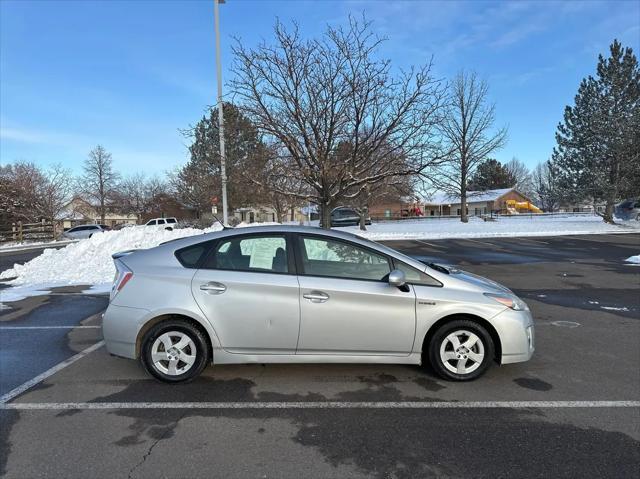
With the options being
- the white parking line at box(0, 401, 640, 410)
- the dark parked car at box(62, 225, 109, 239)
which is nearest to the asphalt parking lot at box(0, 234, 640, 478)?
the white parking line at box(0, 401, 640, 410)

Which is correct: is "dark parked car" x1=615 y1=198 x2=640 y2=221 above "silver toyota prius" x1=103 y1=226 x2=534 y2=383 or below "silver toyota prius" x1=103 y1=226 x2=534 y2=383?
above

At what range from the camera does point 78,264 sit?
12.7 meters

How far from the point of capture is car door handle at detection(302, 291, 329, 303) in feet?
13.9

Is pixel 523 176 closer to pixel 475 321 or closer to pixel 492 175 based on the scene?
pixel 492 175

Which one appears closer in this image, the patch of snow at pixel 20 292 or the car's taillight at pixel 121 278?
the car's taillight at pixel 121 278

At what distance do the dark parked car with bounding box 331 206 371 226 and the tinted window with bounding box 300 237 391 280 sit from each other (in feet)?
145

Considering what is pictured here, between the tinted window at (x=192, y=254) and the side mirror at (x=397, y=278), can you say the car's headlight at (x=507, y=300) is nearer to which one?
the side mirror at (x=397, y=278)

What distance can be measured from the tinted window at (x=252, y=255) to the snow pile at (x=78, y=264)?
7227mm

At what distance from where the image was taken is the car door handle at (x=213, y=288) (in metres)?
4.29

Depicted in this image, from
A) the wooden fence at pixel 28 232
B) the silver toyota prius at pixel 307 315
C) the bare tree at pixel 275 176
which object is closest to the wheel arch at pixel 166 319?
the silver toyota prius at pixel 307 315

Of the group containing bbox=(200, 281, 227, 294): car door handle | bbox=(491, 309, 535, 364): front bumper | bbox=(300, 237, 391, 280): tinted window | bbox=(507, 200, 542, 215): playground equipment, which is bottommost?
bbox=(491, 309, 535, 364): front bumper

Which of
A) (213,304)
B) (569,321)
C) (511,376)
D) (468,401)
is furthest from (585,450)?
(569,321)

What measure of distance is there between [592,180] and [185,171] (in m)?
36.4

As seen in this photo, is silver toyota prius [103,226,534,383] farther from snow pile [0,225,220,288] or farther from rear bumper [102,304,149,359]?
snow pile [0,225,220,288]
